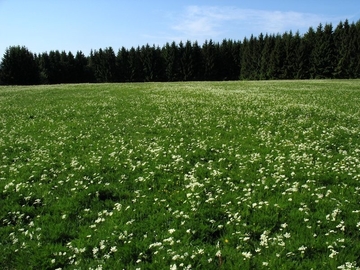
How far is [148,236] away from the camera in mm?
6324

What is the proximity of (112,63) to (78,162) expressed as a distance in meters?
117

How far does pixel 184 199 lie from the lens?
25.9 ft

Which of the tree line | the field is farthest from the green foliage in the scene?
the field

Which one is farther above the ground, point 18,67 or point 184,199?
point 18,67

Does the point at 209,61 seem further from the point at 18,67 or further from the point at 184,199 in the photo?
the point at 184,199

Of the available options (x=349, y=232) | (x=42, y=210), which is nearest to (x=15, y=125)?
(x=42, y=210)

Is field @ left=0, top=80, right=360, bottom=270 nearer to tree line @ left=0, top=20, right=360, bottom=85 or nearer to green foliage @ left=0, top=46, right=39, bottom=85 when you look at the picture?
tree line @ left=0, top=20, right=360, bottom=85

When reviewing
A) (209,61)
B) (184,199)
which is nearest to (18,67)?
(209,61)

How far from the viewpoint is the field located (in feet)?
18.6

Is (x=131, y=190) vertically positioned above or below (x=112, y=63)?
below

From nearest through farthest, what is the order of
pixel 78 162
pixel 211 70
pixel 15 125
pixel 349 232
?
pixel 349 232 < pixel 78 162 < pixel 15 125 < pixel 211 70

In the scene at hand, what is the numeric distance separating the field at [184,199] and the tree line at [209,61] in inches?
3612

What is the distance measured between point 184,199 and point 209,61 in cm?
11504

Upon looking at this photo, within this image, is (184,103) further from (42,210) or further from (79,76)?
(79,76)
